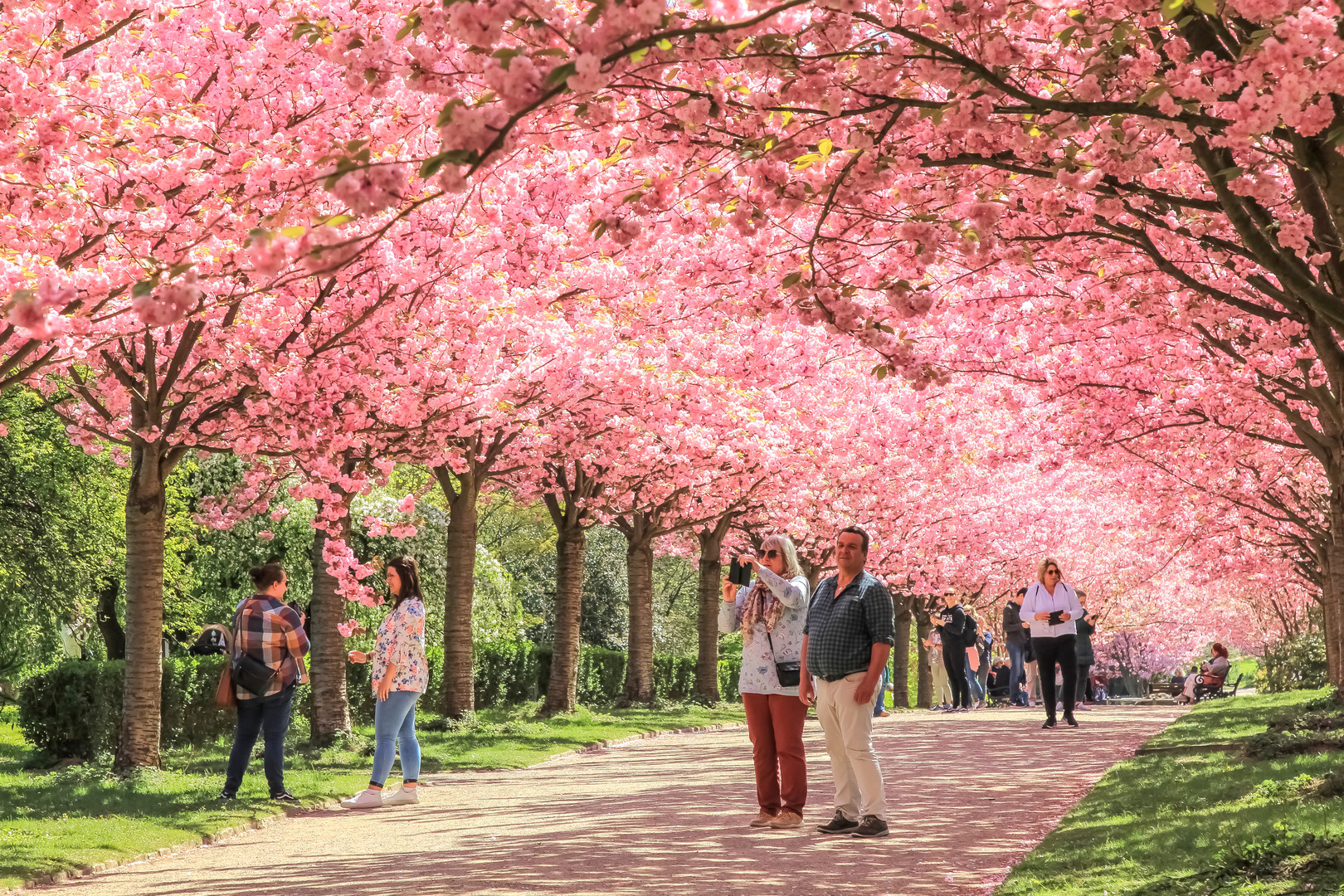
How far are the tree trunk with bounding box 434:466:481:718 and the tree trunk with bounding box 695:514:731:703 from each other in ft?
33.5

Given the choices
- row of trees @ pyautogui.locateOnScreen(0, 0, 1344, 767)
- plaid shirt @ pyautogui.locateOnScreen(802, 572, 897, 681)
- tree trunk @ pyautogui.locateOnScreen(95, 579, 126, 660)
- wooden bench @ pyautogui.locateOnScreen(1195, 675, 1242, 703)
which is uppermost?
row of trees @ pyautogui.locateOnScreen(0, 0, 1344, 767)

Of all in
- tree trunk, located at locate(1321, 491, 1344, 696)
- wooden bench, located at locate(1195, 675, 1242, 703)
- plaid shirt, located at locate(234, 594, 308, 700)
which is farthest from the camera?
wooden bench, located at locate(1195, 675, 1242, 703)

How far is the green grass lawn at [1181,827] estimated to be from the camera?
21.5 ft

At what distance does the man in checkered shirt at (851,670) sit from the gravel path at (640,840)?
29 centimetres

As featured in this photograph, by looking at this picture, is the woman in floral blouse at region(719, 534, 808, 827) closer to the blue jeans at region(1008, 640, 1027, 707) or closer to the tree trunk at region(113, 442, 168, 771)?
the tree trunk at region(113, 442, 168, 771)

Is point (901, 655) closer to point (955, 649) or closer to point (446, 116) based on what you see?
point (955, 649)

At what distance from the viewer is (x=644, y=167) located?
10242 millimetres

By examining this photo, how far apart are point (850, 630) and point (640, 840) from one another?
1968mm

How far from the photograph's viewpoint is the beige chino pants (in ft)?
29.1

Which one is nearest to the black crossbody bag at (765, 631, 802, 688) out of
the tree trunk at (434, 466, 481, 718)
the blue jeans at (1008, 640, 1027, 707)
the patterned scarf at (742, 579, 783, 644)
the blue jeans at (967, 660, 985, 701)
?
the patterned scarf at (742, 579, 783, 644)

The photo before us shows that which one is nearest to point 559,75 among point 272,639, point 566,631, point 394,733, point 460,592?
point 394,733

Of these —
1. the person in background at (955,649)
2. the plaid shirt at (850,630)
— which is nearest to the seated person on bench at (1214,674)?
the person in background at (955,649)

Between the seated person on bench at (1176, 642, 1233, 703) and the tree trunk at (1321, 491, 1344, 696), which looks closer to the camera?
the tree trunk at (1321, 491, 1344, 696)

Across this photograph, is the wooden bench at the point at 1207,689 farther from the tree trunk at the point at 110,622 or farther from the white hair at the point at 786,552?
the white hair at the point at 786,552
